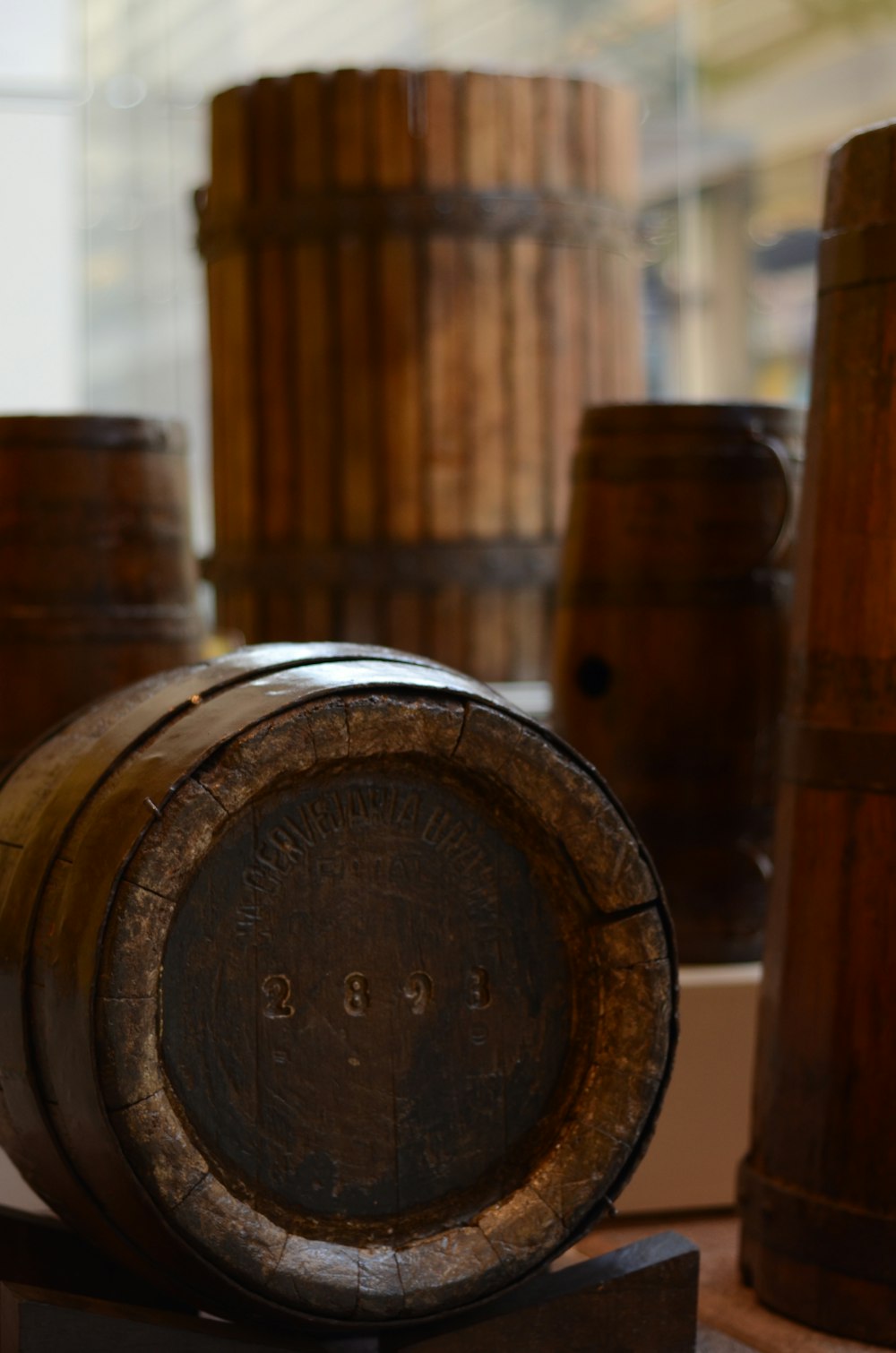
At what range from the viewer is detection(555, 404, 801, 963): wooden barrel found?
3629 millimetres

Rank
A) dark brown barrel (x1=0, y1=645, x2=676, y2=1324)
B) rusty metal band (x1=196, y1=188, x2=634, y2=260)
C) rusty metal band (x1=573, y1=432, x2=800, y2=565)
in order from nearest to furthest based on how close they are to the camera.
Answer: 1. dark brown barrel (x1=0, y1=645, x2=676, y2=1324)
2. rusty metal band (x1=573, y1=432, x2=800, y2=565)
3. rusty metal band (x1=196, y1=188, x2=634, y2=260)

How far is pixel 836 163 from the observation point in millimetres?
2844

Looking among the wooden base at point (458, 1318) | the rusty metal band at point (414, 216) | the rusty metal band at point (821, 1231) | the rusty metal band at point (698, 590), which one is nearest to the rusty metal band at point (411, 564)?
the rusty metal band at point (698, 590)

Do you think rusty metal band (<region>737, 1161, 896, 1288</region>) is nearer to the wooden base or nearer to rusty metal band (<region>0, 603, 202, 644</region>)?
the wooden base

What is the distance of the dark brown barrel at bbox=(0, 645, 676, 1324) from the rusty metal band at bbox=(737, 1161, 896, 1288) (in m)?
0.55

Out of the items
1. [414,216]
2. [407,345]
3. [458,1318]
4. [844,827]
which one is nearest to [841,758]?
[844,827]

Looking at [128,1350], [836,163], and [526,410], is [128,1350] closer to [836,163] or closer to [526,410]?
[836,163]

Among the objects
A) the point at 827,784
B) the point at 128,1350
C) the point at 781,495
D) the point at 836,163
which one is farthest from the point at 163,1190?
the point at 781,495

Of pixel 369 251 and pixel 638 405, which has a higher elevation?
pixel 369 251

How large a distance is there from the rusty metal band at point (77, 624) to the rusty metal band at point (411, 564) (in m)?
0.70

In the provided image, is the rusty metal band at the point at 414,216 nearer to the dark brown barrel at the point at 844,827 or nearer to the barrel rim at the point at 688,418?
the barrel rim at the point at 688,418

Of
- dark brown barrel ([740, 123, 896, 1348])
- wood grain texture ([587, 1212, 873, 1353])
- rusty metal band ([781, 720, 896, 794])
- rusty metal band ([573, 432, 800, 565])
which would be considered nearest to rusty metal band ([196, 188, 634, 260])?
rusty metal band ([573, 432, 800, 565])

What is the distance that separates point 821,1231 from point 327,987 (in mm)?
994

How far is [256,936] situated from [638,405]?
1736 millimetres
